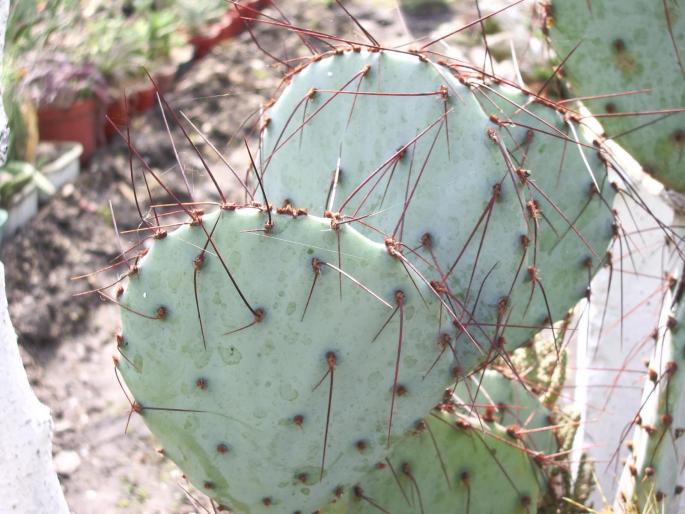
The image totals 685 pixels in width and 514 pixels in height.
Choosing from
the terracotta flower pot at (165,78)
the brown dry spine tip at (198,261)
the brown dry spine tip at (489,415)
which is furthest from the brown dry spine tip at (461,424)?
the terracotta flower pot at (165,78)

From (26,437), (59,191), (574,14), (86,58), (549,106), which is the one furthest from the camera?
(86,58)

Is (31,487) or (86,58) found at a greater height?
(31,487)

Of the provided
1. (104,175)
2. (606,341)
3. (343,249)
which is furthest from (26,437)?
(104,175)

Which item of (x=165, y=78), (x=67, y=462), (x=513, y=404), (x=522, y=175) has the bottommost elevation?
(x=67, y=462)

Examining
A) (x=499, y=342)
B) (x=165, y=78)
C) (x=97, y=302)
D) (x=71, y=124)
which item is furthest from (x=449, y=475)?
(x=165, y=78)

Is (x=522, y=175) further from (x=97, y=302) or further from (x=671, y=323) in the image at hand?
(x=97, y=302)

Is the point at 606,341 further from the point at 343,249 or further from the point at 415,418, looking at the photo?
the point at 343,249
